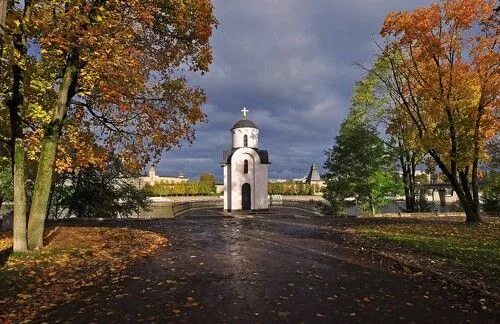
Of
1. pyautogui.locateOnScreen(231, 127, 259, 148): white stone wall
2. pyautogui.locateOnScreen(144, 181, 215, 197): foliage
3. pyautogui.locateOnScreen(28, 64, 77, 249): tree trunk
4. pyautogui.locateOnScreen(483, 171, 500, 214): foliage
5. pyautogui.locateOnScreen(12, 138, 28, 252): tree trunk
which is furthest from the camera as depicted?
pyautogui.locateOnScreen(144, 181, 215, 197): foliage

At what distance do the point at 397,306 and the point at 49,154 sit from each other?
10.6m

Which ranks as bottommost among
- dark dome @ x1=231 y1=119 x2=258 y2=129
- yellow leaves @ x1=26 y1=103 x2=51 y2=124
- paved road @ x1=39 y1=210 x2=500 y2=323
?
paved road @ x1=39 y1=210 x2=500 y2=323

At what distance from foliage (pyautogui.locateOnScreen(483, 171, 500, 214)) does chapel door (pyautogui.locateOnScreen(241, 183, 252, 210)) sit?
21.5 metres

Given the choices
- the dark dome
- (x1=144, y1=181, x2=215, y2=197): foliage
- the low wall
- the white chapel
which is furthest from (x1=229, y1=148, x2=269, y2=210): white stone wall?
(x1=144, y1=181, x2=215, y2=197): foliage

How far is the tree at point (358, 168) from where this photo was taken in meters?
35.8

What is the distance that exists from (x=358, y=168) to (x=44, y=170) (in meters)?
28.5

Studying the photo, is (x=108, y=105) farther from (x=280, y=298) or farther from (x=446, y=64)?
(x=446, y=64)

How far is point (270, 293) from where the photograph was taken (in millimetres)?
8461

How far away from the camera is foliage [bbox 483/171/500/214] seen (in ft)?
107

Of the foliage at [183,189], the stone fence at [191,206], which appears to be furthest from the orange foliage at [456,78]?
the foliage at [183,189]

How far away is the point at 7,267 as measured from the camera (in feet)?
34.2

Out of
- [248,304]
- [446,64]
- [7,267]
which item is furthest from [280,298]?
[446,64]

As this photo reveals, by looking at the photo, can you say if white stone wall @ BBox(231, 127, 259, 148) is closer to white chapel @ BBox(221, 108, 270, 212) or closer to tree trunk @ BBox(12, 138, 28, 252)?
white chapel @ BBox(221, 108, 270, 212)

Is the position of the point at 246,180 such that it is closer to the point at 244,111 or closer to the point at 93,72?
the point at 244,111
